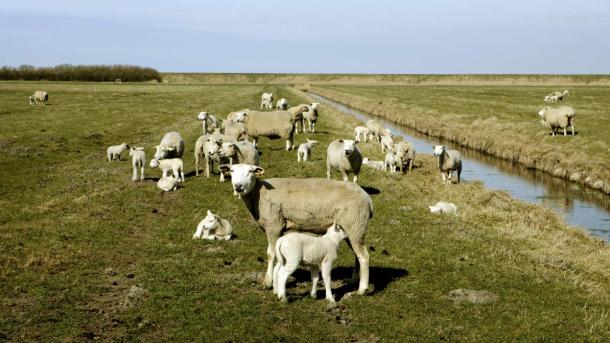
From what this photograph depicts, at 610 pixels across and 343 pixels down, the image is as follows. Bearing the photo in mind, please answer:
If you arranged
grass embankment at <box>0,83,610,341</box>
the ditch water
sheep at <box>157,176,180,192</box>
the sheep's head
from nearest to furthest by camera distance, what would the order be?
1. grass embankment at <box>0,83,610,341</box>
2. the sheep's head
3. sheep at <box>157,176,180,192</box>
4. the ditch water

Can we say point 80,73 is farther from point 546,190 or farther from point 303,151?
point 546,190

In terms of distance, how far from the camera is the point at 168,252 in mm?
12945

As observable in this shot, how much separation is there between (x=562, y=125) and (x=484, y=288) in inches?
1168

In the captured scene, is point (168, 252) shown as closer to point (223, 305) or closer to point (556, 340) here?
point (223, 305)

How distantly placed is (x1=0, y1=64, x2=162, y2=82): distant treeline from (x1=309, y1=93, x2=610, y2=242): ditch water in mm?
148993

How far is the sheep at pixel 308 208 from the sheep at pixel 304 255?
467mm

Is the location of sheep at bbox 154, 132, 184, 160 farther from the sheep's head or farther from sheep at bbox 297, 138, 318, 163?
the sheep's head

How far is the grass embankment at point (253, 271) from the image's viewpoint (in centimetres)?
903

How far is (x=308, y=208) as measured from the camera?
417 inches

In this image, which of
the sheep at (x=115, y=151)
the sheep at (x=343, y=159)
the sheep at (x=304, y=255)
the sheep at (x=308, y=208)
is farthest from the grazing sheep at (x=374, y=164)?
the sheep at (x=304, y=255)

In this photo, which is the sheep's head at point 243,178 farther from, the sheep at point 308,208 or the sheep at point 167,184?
the sheep at point 167,184

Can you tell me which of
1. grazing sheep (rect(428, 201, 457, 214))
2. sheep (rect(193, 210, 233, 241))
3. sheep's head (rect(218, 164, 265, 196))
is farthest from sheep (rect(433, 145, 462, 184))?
sheep's head (rect(218, 164, 265, 196))

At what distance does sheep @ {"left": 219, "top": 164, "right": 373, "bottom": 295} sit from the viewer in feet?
34.0

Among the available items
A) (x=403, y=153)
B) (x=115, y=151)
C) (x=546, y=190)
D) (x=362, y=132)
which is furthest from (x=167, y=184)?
(x=362, y=132)
